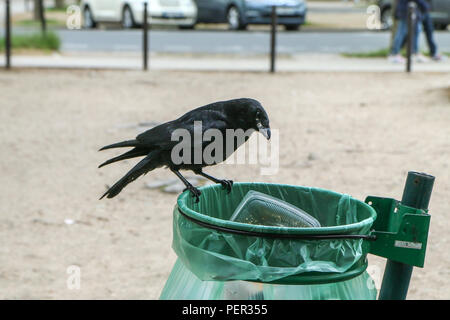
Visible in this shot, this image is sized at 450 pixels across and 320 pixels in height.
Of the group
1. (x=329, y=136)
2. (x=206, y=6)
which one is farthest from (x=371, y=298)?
(x=206, y=6)

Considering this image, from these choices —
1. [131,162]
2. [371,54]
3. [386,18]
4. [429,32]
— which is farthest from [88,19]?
[131,162]

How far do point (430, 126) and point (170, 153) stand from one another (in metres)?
6.67

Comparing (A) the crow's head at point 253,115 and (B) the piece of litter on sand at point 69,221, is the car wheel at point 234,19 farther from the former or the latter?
(A) the crow's head at point 253,115

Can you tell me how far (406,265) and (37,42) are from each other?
1420cm

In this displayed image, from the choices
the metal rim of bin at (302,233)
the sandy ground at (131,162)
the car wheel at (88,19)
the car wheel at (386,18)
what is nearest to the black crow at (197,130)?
the metal rim of bin at (302,233)

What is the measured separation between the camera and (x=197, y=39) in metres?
18.8

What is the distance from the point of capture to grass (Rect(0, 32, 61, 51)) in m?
15.5

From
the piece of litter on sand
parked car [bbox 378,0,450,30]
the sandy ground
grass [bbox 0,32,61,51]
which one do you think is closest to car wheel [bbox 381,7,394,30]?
parked car [bbox 378,0,450,30]

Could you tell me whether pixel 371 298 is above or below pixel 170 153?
below

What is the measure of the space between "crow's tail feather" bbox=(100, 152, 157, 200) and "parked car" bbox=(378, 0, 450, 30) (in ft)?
63.4

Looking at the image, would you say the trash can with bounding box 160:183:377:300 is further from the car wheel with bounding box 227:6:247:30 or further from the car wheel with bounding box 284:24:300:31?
the car wheel with bounding box 284:24:300:31

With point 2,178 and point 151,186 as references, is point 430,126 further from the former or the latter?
point 2,178

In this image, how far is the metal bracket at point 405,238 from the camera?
7.71 feet

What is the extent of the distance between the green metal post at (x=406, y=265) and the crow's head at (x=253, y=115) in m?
0.52
